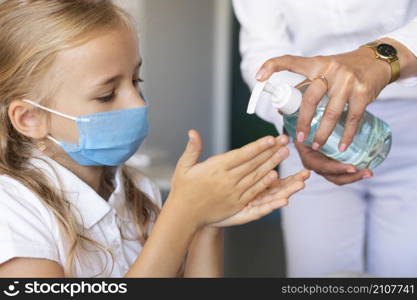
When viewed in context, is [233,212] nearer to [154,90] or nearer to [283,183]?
[283,183]

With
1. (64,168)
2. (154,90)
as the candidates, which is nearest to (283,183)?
(64,168)

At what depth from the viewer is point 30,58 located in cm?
114

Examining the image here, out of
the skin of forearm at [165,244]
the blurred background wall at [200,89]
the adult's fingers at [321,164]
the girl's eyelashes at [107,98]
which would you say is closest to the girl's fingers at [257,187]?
the skin of forearm at [165,244]

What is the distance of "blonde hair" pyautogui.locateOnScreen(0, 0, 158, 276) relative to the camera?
1140 mm

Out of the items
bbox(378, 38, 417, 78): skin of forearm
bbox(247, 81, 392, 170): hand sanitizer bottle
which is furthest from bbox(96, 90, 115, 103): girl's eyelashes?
bbox(378, 38, 417, 78): skin of forearm

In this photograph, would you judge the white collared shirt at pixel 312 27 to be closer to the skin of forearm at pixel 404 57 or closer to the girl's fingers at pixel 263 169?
the skin of forearm at pixel 404 57

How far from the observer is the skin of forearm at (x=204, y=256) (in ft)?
3.96

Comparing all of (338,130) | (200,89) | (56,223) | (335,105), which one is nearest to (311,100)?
(335,105)

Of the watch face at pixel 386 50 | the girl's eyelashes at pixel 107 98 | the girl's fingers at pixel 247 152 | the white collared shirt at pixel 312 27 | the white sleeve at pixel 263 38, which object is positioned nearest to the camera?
the girl's fingers at pixel 247 152

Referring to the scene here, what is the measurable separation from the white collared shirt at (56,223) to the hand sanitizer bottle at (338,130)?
0.40m

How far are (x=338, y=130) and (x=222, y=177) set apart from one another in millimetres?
251

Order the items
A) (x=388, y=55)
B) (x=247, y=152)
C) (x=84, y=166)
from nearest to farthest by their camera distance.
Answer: (x=247, y=152) < (x=388, y=55) < (x=84, y=166)

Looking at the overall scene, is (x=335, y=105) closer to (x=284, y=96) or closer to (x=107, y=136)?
(x=284, y=96)

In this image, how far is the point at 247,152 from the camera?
3.14 feet
